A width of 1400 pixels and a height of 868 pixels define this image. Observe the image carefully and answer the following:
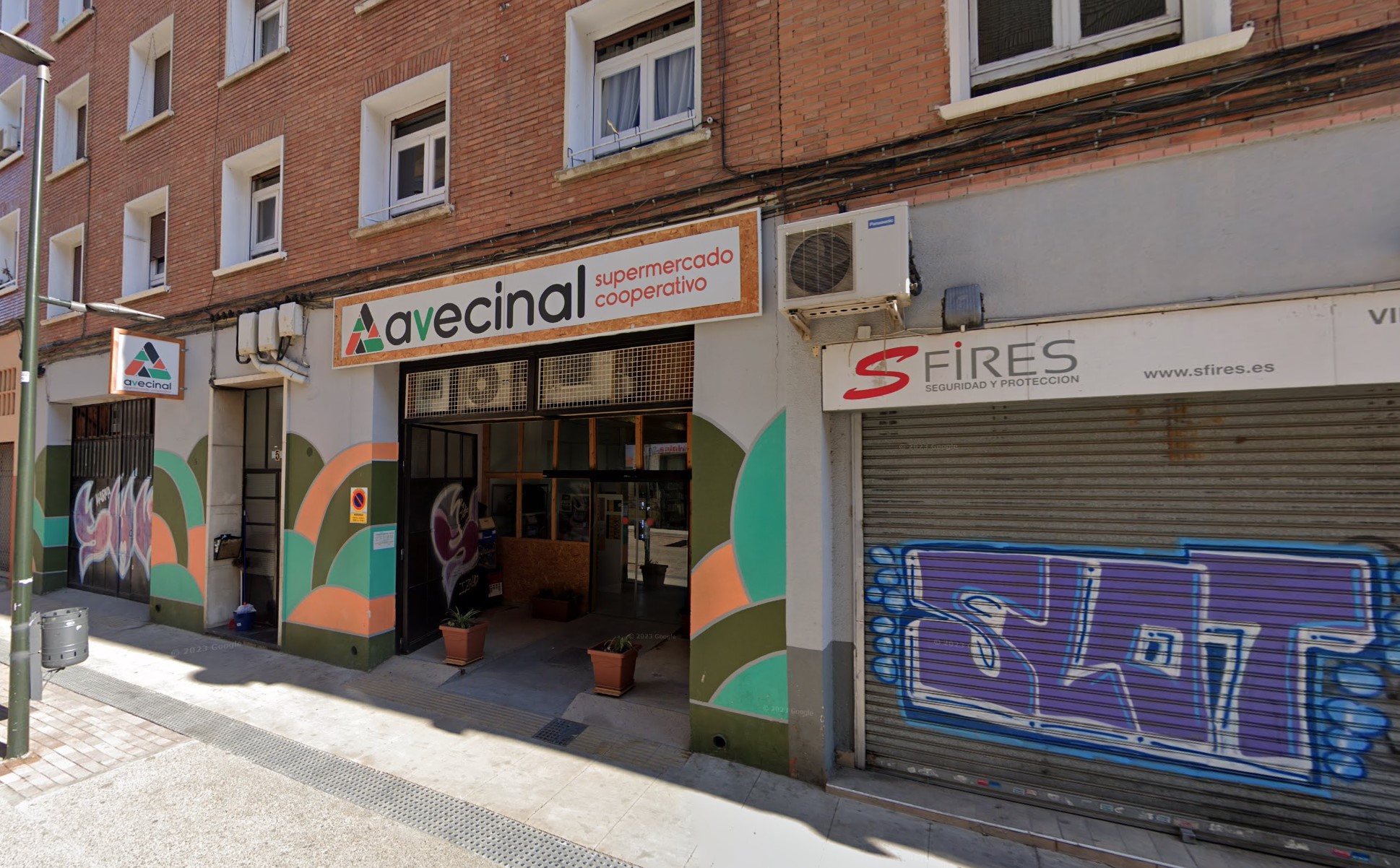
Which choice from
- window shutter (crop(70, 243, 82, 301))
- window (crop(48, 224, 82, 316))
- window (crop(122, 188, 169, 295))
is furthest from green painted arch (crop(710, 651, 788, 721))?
window shutter (crop(70, 243, 82, 301))

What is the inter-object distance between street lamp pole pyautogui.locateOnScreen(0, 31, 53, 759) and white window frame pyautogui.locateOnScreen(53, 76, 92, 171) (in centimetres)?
902

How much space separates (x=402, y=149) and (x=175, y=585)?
23.7 ft

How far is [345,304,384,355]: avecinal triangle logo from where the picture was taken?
699 cm

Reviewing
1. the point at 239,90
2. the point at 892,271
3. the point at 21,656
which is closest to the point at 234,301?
the point at 239,90

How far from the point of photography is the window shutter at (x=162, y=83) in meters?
10.2

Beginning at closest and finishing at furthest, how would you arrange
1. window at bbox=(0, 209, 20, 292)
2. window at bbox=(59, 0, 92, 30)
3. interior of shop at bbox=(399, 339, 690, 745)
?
interior of shop at bbox=(399, 339, 690, 745) < window at bbox=(59, 0, 92, 30) < window at bbox=(0, 209, 20, 292)

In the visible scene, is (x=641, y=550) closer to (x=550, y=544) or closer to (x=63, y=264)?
(x=550, y=544)

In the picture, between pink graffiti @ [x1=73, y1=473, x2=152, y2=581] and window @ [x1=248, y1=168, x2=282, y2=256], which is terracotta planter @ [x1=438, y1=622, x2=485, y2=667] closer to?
window @ [x1=248, y1=168, x2=282, y2=256]

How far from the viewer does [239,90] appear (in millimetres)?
8805

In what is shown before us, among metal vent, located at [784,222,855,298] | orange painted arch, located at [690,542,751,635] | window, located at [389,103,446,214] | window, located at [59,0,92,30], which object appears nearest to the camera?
metal vent, located at [784,222,855,298]

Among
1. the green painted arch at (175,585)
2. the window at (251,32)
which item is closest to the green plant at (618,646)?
the green painted arch at (175,585)

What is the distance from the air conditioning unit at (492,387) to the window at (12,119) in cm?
1351

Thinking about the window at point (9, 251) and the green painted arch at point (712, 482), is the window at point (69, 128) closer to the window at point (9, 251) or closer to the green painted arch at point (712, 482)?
the window at point (9, 251)

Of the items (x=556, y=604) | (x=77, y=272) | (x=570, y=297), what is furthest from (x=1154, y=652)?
(x=77, y=272)
